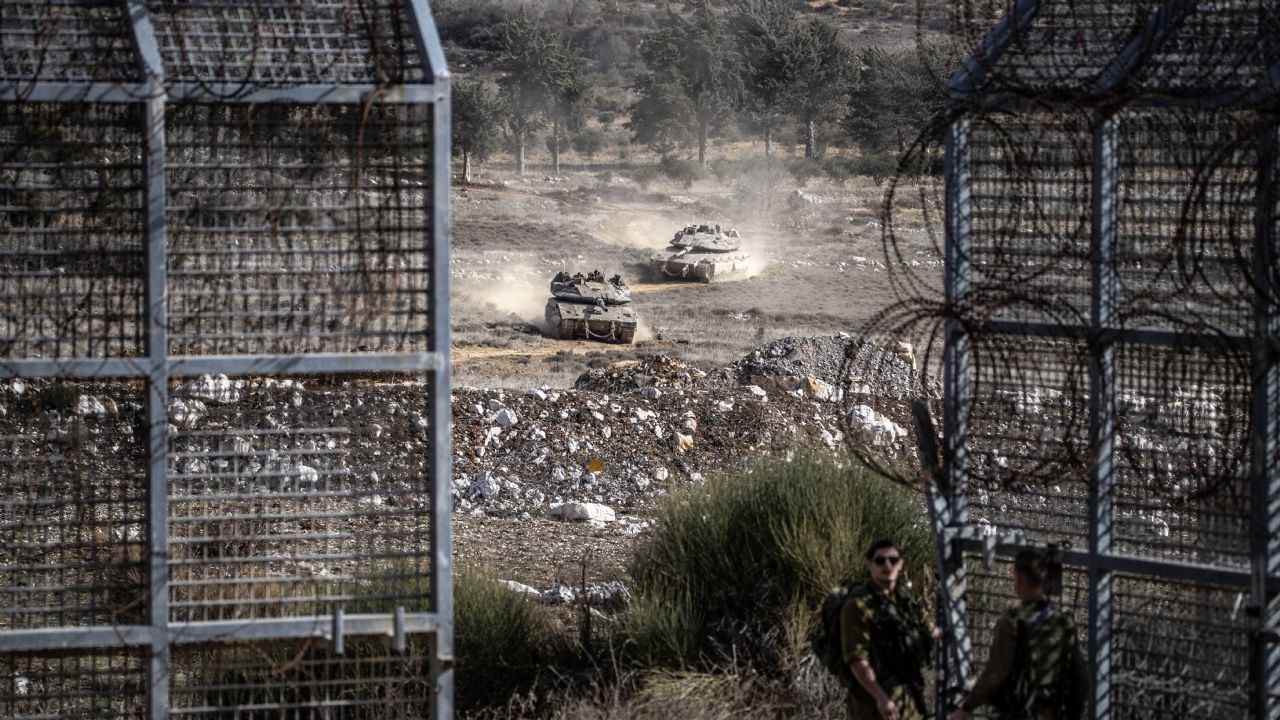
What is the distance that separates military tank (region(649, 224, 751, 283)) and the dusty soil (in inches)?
13.8

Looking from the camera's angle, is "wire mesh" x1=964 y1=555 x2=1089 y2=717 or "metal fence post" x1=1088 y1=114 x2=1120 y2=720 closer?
"metal fence post" x1=1088 y1=114 x2=1120 y2=720

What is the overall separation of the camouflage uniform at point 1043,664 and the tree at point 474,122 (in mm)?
45997

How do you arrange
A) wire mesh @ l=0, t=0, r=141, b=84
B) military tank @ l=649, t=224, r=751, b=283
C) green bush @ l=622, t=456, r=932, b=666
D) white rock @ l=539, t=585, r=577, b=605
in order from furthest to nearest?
1. military tank @ l=649, t=224, r=751, b=283
2. white rock @ l=539, t=585, r=577, b=605
3. green bush @ l=622, t=456, r=932, b=666
4. wire mesh @ l=0, t=0, r=141, b=84

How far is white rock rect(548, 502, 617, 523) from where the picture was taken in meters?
13.3

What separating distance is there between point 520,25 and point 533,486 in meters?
48.9

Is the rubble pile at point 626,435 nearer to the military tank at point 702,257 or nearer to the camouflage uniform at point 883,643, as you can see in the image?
the camouflage uniform at point 883,643

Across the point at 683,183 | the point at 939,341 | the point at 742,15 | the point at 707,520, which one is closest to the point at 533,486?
the point at 707,520

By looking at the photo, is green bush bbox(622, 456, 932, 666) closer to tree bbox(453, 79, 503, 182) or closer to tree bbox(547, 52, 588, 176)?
tree bbox(453, 79, 503, 182)

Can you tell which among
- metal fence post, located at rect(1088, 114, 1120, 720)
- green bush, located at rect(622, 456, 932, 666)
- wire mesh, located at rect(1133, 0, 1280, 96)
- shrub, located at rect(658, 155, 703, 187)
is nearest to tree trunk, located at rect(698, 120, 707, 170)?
shrub, located at rect(658, 155, 703, 187)

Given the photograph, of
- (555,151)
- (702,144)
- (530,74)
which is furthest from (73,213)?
(530,74)

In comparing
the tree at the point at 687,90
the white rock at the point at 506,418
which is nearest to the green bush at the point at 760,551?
the white rock at the point at 506,418

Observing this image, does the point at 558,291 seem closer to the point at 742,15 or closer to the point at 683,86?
the point at 683,86

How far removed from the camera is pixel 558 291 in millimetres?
30422

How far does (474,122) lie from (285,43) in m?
47.3
